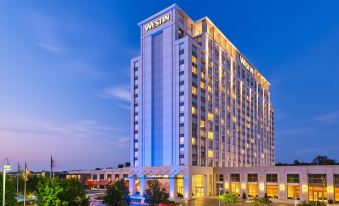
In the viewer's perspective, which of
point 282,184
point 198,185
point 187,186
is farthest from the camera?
point 198,185

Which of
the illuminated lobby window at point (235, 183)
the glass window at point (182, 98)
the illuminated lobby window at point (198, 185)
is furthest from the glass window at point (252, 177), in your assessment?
the glass window at point (182, 98)

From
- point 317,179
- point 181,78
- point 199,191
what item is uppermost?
point 181,78

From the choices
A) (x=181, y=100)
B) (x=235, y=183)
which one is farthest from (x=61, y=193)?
(x=235, y=183)

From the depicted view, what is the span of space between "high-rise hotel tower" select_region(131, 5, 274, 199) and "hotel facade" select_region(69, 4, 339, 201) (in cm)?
29

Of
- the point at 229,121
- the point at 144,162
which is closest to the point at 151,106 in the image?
the point at 144,162

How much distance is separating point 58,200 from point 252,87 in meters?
132

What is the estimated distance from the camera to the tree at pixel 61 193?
46.8m

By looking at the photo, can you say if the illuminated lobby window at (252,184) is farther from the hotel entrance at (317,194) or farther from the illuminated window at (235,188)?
the hotel entrance at (317,194)

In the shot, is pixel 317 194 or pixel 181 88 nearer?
pixel 317 194

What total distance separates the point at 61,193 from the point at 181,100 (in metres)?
59.9

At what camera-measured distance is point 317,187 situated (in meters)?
83.9

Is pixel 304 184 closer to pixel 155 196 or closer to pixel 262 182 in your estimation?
pixel 262 182

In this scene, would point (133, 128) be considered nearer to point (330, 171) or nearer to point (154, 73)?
point (154, 73)

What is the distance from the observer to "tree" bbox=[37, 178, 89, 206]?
4684 cm
